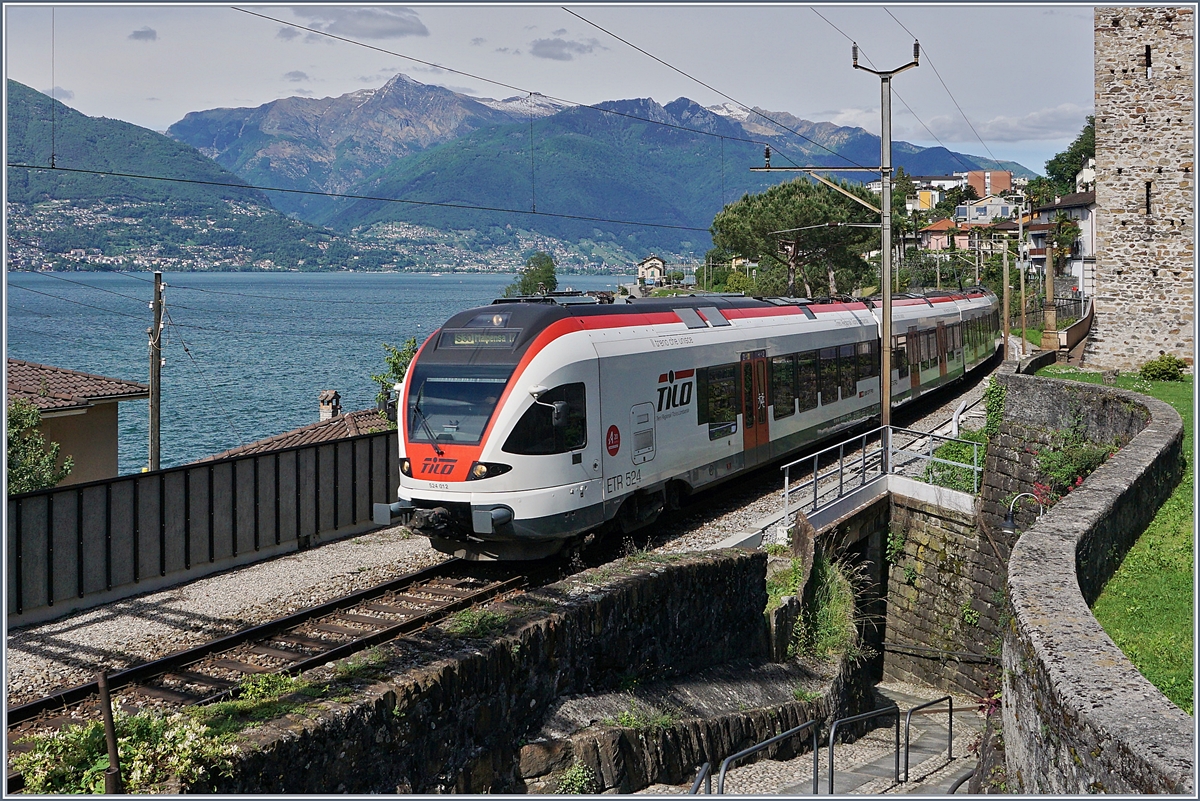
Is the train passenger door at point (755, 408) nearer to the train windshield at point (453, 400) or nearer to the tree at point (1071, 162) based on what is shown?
the train windshield at point (453, 400)

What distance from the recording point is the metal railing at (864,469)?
16203 millimetres

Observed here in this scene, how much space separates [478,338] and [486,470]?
1665mm

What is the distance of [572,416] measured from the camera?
40.4ft

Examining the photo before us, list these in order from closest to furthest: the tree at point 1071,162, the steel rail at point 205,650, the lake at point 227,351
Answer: the steel rail at point 205,650, the lake at point 227,351, the tree at point 1071,162

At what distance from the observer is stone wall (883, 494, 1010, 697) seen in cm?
1634

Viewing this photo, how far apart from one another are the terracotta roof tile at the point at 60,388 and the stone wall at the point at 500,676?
14105mm

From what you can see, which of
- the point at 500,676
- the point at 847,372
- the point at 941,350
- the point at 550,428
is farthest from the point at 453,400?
the point at 941,350

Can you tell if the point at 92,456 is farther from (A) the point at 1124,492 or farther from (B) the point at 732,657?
(A) the point at 1124,492

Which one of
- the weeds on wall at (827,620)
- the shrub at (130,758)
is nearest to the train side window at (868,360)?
the weeds on wall at (827,620)

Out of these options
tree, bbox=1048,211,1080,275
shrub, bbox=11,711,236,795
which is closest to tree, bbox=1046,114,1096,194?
tree, bbox=1048,211,1080,275

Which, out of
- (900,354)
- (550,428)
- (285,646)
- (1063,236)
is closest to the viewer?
(285,646)

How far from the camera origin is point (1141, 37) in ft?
91.7

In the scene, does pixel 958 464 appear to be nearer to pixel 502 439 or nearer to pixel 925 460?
pixel 925 460

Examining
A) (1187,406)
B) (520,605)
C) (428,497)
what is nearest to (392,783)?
(520,605)
